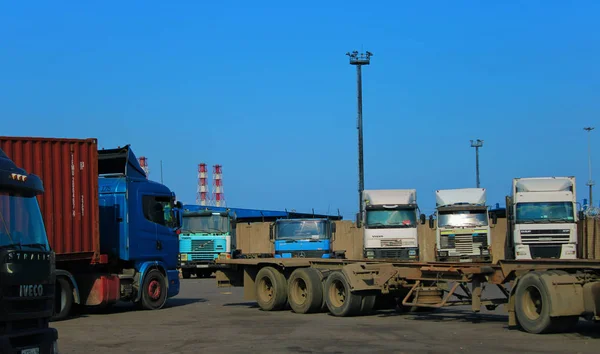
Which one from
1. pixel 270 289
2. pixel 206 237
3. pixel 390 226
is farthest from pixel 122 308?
pixel 206 237

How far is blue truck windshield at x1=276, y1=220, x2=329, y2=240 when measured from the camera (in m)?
28.3

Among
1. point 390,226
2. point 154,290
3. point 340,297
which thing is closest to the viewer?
point 340,297

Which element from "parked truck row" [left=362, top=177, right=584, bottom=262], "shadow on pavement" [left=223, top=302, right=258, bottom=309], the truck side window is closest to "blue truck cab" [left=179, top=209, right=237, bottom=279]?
"parked truck row" [left=362, top=177, right=584, bottom=262]

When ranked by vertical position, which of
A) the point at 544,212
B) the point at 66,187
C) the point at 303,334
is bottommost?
the point at 303,334

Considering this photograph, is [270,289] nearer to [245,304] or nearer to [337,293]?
[245,304]

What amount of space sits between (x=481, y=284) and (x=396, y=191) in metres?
14.1

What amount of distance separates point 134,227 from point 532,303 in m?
9.90

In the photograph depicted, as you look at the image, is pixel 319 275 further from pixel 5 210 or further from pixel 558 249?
pixel 558 249

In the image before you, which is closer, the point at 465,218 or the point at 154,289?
the point at 154,289

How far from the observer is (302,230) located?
28.4m

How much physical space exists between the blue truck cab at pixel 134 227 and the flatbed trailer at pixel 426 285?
5.49ft

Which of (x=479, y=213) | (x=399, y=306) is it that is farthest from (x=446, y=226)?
(x=399, y=306)

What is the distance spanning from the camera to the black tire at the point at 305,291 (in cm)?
1822

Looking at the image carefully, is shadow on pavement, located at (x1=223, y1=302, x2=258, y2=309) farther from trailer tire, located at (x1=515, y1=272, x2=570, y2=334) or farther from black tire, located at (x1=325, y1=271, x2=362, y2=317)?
trailer tire, located at (x1=515, y1=272, x2=570, y2=334)
